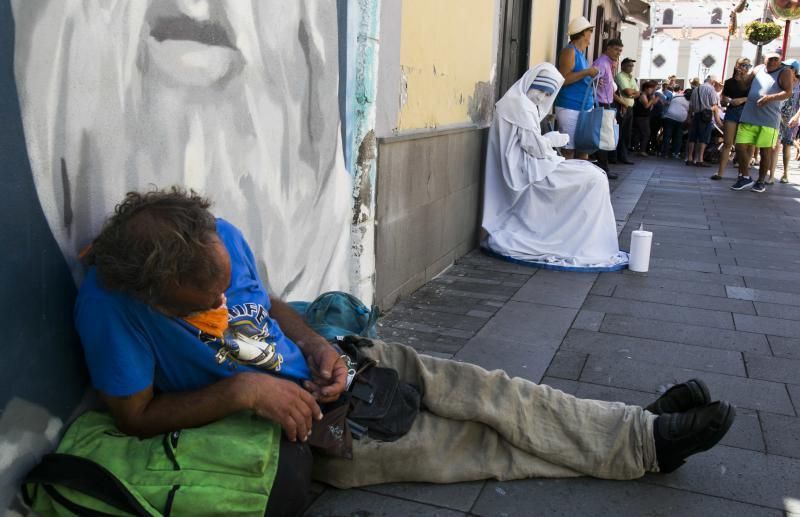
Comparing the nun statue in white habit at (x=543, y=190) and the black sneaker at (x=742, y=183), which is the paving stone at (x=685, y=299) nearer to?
the nun statue in white habit at (x=543, y=190)

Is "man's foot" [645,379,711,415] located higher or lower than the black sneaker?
higher

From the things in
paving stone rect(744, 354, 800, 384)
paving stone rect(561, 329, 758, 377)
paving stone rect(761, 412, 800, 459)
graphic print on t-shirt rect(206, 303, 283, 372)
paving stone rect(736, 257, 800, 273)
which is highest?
graphic print on t-shirt rect(206, 303, 283, 372)

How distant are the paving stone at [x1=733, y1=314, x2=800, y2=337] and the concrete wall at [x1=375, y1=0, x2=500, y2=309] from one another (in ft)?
6.30

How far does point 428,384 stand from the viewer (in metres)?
2.35

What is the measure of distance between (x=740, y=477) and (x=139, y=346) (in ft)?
6.35

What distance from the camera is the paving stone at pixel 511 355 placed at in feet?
11.2

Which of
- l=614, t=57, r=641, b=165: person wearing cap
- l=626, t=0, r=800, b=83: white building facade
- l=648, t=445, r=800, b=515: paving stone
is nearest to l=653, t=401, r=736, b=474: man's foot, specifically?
l=648, t=445, r=800, b=515: paving stone

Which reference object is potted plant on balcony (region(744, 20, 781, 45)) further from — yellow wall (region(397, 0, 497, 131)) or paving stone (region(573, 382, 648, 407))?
paving stone (region(573, 382, 648, 407))

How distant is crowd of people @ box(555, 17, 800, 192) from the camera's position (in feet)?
24.4

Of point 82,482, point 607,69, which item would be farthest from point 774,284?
point 607,69

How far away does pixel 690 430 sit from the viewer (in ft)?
7.32

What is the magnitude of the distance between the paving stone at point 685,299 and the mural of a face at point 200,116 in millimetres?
2065

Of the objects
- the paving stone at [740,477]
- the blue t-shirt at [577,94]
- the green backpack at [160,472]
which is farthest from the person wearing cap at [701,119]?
the green backpack at [160,472]

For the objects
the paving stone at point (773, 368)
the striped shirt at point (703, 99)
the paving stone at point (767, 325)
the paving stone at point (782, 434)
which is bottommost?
the paving stone at point (767, 325)
